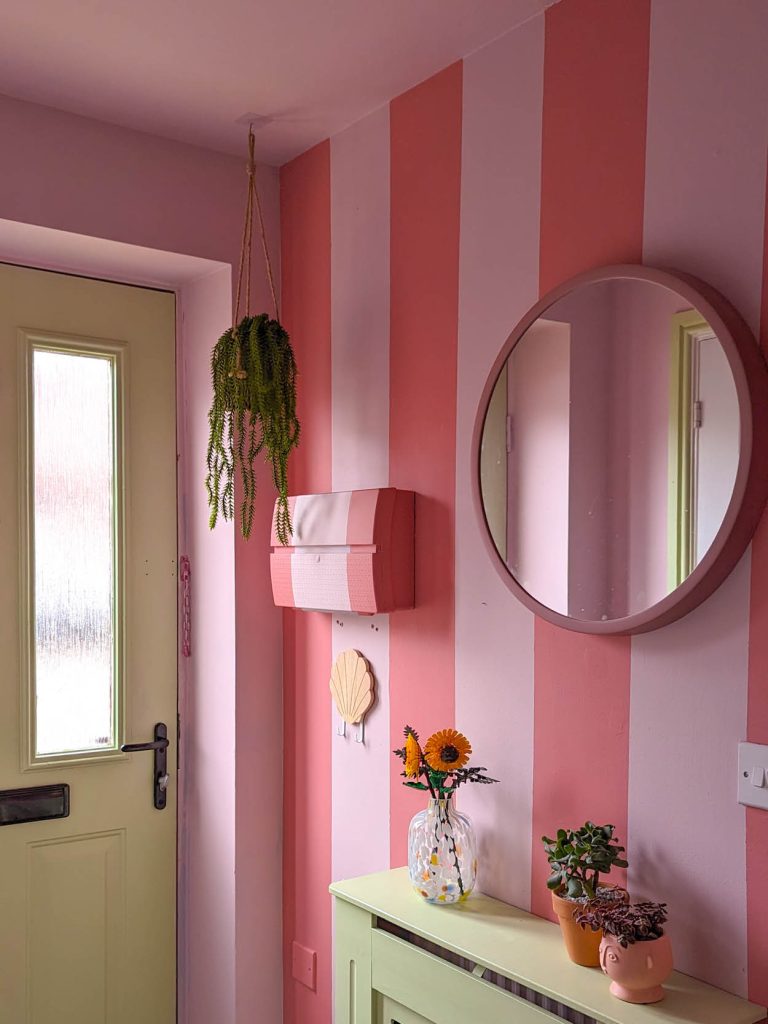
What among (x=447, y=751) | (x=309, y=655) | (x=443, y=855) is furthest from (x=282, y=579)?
(x=443, y=855)

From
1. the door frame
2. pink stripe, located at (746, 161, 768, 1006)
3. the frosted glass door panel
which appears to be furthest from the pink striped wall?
the frosted glass door panel

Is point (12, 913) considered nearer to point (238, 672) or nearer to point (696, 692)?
point (238, 672)

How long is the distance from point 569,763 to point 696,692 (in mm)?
322

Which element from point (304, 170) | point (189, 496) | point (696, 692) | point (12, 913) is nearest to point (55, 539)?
point (189, 496)

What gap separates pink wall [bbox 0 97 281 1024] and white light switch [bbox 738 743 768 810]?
1365 millimetres

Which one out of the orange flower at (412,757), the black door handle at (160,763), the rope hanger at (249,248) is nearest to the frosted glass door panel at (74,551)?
the black door handle at (160,763)

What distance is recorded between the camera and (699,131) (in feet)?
5.40

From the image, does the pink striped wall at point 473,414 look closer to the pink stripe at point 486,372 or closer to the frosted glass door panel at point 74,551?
the pink stripe at point 486,372

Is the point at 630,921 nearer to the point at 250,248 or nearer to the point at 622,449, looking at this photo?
the point at 622,449

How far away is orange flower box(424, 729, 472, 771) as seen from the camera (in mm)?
1943

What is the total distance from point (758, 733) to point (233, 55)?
1.63 meters

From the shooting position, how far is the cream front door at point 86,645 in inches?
98.8

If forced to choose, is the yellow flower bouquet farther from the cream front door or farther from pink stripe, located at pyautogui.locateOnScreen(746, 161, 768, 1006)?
the cream front door

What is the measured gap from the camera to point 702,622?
1.62m
